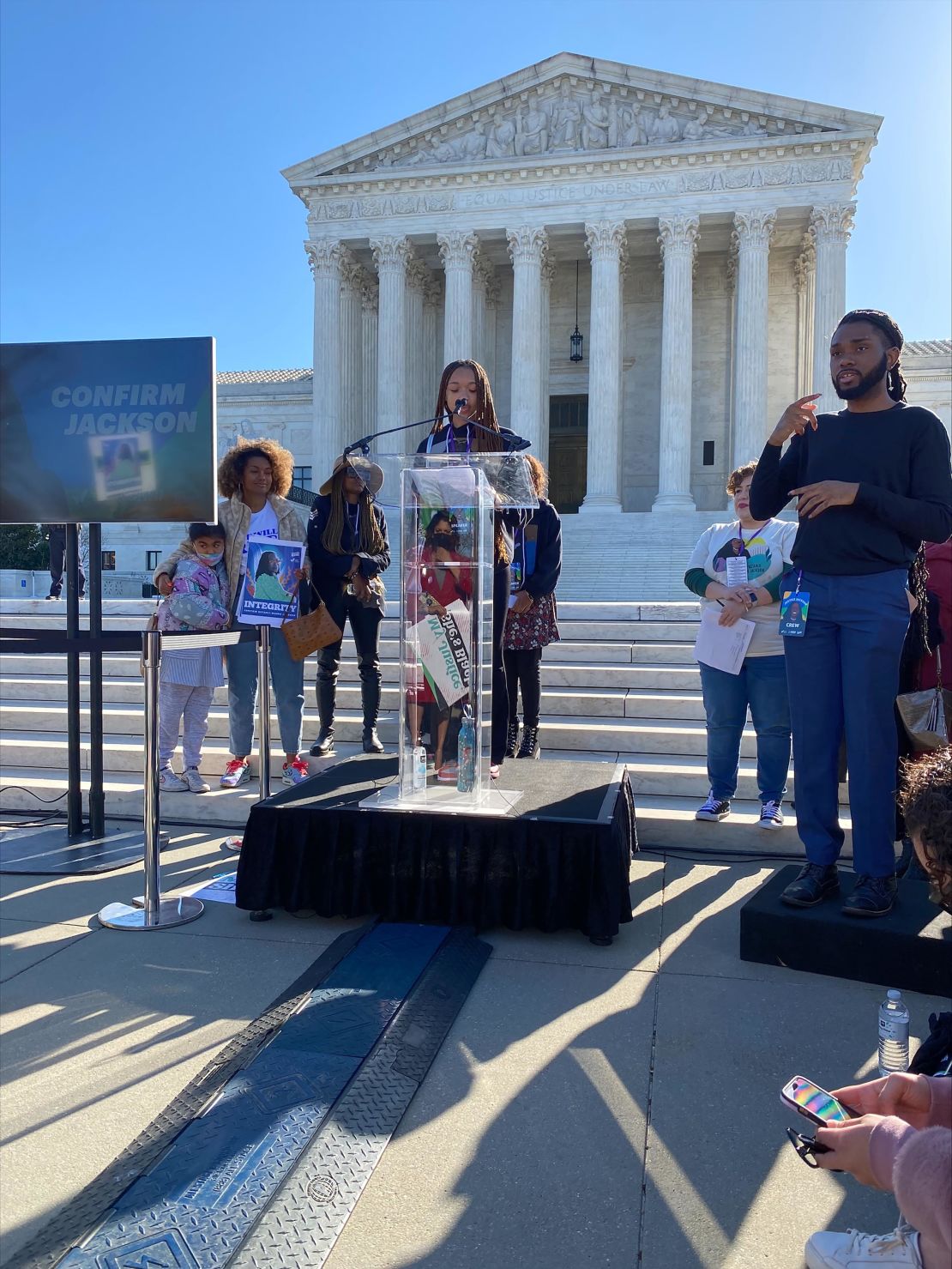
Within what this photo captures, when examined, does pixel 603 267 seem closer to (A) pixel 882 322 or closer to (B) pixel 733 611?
(B) pixel 733 611

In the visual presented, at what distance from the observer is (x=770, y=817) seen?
5035mm

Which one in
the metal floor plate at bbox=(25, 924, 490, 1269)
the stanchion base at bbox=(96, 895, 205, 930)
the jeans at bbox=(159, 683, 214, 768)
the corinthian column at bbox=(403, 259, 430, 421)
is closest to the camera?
the metal floor plate at bbox=(25, 924, 490, 1269)

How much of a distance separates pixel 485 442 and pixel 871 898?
2862 millimetres

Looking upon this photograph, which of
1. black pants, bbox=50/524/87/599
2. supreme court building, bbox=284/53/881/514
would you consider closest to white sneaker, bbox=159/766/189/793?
black pants, bbox=50/524/87/599

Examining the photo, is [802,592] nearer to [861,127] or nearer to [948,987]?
[948,987]

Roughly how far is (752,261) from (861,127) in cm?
459

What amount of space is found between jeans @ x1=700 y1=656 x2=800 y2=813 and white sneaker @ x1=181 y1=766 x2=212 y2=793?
3.22 metres

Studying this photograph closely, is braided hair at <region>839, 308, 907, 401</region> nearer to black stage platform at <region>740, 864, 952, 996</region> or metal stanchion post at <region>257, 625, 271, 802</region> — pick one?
black stage platform at <region>740, 864, 952, 996</region>

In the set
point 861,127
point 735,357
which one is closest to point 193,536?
point 735,357

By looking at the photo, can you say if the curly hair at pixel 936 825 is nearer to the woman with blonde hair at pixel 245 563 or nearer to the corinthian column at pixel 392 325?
the woman with blonde hair at pixel 245 563

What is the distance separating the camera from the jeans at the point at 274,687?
6.01m

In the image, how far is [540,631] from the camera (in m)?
5.96

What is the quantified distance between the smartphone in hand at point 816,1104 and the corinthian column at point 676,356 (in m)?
26.5

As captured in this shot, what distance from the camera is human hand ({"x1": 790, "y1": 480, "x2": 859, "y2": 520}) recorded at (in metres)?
3.38
